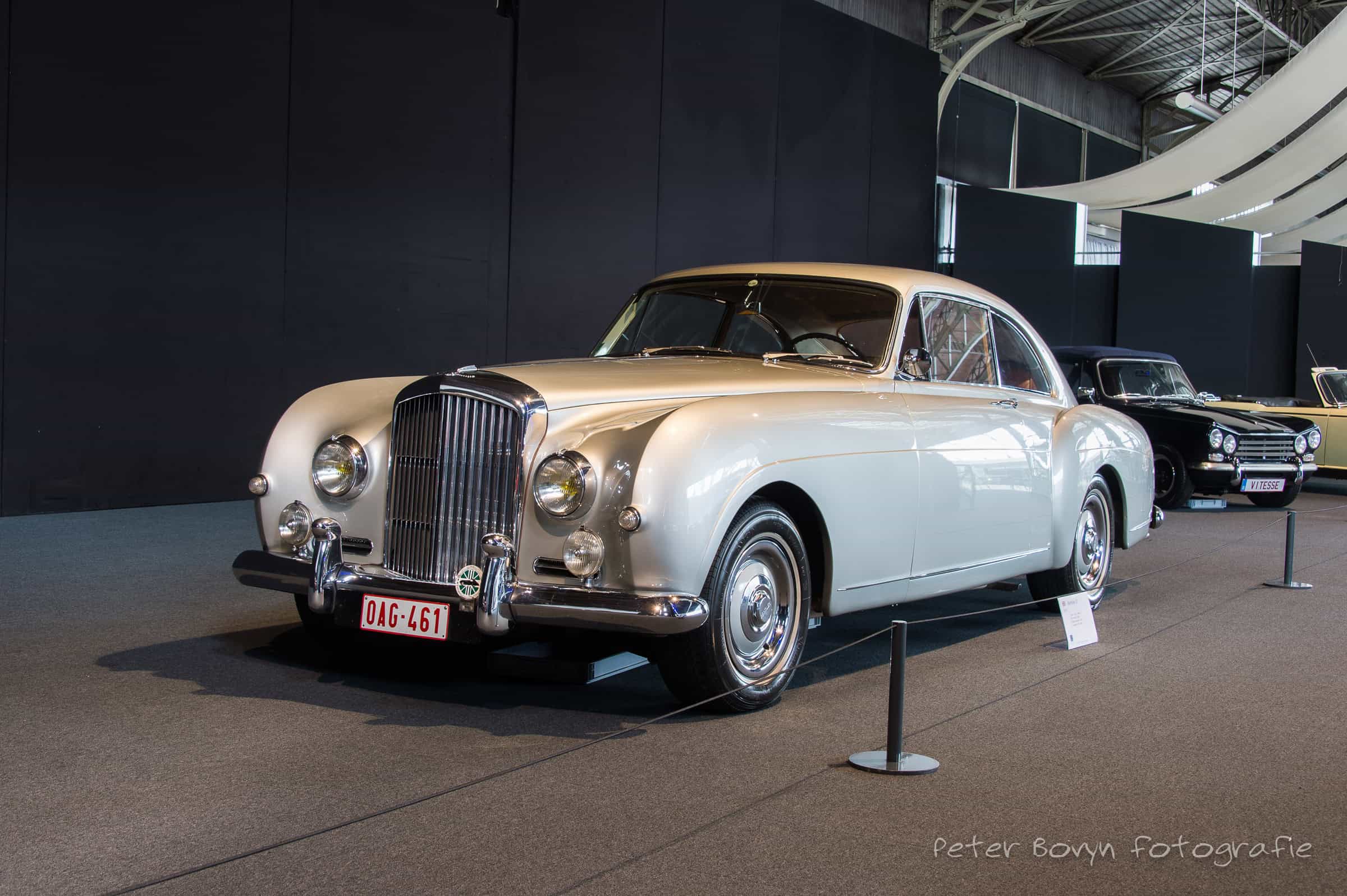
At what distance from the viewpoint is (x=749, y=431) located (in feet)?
13.4

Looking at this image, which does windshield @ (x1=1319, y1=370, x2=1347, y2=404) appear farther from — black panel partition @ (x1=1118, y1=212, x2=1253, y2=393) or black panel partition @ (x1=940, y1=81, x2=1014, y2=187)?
black panel partition @ (x1=940, y1=81, x2=1014, y2=187)

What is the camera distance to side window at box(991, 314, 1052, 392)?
5.98 metres

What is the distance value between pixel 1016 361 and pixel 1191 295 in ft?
56.1

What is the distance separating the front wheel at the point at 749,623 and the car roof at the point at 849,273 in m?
1.40

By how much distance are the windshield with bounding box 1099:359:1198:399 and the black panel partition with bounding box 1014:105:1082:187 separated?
15676 mm

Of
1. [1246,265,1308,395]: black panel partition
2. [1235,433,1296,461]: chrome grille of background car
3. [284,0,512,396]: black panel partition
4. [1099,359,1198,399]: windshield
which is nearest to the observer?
[284,0,512,396]: black panel partition

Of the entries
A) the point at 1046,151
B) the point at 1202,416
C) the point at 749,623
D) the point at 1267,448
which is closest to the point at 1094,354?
the point at 1202,416

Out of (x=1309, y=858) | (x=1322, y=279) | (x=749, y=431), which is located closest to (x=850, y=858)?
(x=1309, y=858)

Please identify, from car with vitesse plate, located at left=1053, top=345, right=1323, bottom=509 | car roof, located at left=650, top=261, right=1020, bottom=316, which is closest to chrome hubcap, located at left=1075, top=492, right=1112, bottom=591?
car roof, located at left=650, top=261, right=1020, bottom=316

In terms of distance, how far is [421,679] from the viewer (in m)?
4.62

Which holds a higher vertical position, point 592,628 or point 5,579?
point 592,628

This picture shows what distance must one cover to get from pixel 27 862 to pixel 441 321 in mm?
9281

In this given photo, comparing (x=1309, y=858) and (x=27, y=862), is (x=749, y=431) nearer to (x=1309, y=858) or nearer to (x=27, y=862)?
(x=1309, y=858)

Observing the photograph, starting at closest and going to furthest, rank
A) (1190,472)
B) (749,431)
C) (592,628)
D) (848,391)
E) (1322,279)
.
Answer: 1. (592,628)
2. (749,431)
3. (848,391)
4. (1190,472)
5. (1322,279)
